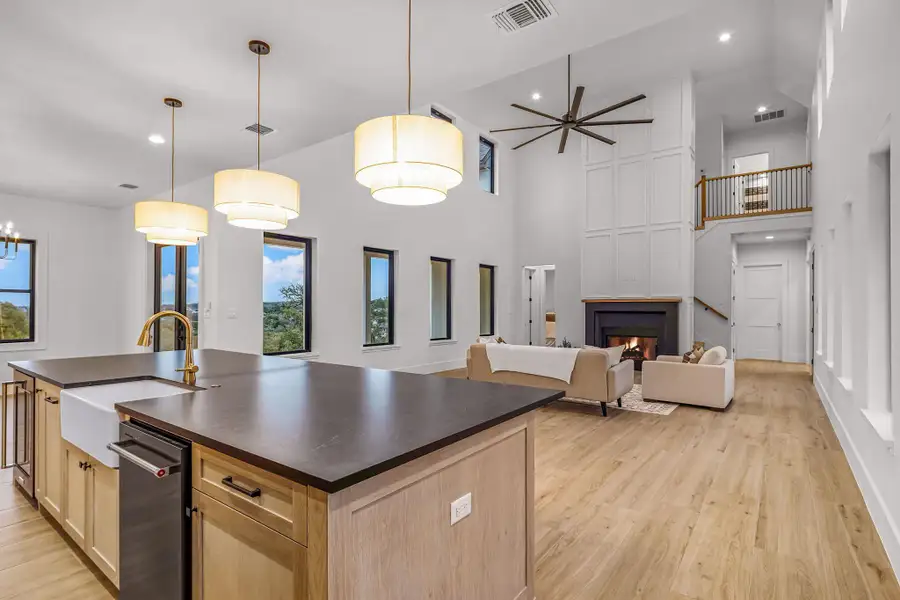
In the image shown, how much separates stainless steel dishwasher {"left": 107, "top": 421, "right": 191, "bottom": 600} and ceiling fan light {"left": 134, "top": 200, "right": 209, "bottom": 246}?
1888 mm

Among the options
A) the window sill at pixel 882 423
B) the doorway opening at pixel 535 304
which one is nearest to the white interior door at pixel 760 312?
the doorway opening at pixel 535 304

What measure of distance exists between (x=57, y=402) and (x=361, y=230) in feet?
16.7

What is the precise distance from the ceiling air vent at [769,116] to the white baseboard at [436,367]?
26.6ft

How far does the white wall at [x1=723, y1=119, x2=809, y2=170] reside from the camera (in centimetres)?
1041

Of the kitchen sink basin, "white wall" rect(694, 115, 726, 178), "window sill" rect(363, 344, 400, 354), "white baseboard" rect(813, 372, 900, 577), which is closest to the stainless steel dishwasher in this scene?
the kitchen sink basin

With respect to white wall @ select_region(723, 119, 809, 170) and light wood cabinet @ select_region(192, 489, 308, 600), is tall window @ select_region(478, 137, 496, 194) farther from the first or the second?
light wood cabinet @ select_region(192, 489, 308, 600)

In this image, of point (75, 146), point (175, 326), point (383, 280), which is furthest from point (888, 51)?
point (175, 326)

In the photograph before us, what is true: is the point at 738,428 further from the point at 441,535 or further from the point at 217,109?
the point at 217,109

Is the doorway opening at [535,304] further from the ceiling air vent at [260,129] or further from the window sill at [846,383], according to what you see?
the ceiling air vent at [260,129]

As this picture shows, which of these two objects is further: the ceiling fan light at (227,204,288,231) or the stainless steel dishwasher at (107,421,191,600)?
the ceiling fan light at (227,204,288,231)

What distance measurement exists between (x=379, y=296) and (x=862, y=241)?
6.00 metres

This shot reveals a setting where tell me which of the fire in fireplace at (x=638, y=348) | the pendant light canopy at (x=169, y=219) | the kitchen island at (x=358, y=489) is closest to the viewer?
the kitchen island at (x=358, y=489)

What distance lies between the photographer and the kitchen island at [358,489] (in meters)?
1.12

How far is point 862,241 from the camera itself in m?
3.08
